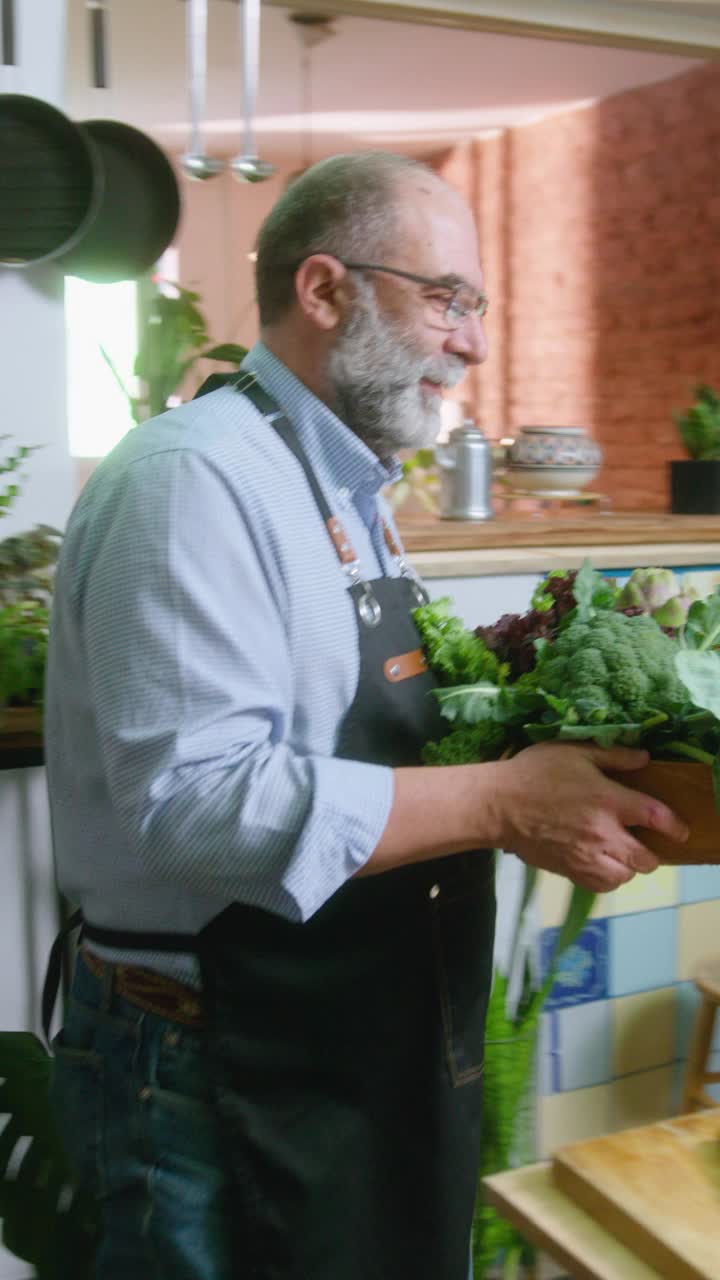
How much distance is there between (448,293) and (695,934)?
1710mm

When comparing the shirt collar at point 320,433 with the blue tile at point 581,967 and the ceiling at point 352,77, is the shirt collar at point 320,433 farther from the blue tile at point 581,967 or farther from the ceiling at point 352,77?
the ceiling at point 352,77

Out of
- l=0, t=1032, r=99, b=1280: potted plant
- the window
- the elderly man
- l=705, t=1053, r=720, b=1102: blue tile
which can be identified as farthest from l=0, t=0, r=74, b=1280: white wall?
l=0, t=1032, r=99, b=1280: potted plant

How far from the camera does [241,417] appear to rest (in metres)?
1.16

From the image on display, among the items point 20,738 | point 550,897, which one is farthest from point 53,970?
point 550,897

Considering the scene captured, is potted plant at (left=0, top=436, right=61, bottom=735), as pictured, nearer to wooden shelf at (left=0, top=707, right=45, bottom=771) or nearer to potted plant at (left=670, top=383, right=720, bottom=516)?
wooden shelf at (left=0, top=707, right=45, bottom=771)

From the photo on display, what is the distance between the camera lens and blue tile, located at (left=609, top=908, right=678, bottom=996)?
2.46 meters

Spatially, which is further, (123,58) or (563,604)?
(123,58)

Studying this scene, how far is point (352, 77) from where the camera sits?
5672 millimetres

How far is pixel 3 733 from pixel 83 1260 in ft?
4.54

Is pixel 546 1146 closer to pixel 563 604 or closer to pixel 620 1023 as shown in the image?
pixel 620 1023

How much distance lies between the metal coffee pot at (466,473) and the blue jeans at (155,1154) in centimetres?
169

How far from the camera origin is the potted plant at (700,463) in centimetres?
296

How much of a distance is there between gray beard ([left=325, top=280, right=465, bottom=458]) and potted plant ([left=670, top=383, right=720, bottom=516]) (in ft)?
5.98

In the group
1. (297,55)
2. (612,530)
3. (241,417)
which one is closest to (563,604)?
(241,417)
